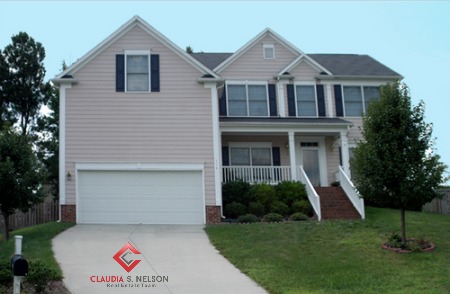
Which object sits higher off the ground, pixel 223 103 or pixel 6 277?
pixel 223 103

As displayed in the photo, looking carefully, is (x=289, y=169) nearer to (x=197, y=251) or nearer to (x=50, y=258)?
(x=197, y=251)

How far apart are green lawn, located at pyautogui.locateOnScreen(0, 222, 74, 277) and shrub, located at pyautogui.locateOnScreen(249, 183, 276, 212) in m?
6.96

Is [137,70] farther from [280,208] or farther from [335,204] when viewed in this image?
[335,204]

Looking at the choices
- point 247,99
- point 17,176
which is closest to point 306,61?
point 247,99

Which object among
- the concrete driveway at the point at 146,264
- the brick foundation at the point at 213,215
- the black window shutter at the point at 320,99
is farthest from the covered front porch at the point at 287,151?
the concrete driveway at the point at 146,264

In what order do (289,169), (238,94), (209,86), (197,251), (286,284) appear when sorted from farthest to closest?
(238,94) → (289,169) → (209,86) → (197,251) → (286,284)

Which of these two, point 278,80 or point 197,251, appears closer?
point 197,251

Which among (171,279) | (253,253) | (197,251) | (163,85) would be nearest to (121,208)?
(163,85)

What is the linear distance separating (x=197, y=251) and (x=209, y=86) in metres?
8.42

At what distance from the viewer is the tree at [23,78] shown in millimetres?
27984

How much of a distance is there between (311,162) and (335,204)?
3831mm

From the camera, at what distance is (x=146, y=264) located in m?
12.4

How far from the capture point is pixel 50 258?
1256 centimetres

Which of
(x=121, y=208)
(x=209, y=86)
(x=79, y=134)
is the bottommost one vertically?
(x=121, y=208)
